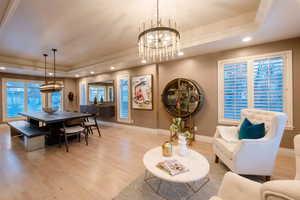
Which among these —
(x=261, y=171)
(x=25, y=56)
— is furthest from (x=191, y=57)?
(x=25, y=56)

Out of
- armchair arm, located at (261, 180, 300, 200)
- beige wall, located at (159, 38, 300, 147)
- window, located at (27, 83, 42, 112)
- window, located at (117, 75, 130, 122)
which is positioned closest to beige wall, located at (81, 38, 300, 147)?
beige wall, located at (159, 38, 300, 147)

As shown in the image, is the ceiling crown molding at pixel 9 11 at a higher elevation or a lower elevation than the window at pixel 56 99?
higher

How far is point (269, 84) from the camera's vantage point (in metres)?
2.94

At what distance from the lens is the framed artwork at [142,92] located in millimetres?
4605

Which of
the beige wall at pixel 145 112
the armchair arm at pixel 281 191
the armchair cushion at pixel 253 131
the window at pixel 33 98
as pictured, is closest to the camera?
the armchair arm at pixel 281 191

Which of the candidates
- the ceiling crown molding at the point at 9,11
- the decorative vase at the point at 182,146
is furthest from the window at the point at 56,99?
the decorative vase at the point at 182,146

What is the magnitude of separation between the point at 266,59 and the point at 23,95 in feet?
29.6

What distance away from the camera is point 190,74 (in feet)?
12.9

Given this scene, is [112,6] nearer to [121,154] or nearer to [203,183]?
[121,154]

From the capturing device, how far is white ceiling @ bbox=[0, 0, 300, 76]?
2137mm

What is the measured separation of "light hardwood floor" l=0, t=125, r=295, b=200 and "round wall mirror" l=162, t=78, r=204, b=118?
0.94m

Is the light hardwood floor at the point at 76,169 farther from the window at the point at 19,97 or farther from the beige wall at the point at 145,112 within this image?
the window at the point at 19,97

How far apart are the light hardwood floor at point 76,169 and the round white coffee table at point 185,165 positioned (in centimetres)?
56

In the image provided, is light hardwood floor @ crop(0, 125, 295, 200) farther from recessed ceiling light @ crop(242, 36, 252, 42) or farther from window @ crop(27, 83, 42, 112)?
window @ crop(27, 83, 42, 112)
